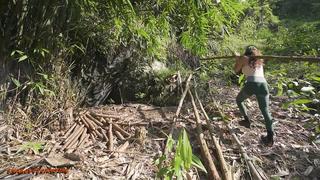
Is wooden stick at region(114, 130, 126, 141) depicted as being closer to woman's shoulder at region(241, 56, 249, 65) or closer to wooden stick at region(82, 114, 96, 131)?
wooden stick at region(82, 114, 96, 131)

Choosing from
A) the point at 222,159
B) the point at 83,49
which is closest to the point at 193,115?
the point at 222,159

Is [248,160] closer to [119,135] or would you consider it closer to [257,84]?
[257,84]

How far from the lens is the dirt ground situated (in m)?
3.01

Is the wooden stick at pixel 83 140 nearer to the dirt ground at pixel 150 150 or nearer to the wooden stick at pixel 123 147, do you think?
the dirt ground at pixel 150 150

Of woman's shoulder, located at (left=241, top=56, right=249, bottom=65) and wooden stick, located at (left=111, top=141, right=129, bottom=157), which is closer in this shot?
wooden stick, located at (left=111, top=141, right=129, bottom=157)

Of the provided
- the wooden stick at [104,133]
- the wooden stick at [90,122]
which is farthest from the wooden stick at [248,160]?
the wooden stick at [90,122]

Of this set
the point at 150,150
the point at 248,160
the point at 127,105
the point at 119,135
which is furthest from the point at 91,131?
the point at 248,160

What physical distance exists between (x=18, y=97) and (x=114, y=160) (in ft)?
3.52

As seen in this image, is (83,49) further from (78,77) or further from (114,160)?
(114,160)

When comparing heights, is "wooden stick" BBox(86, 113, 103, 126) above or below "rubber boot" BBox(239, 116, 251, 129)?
above

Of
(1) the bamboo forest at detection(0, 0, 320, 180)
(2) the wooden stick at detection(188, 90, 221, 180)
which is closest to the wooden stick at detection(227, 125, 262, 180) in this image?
(1) the bamboo forest at detection(0, 0, 320, 180)

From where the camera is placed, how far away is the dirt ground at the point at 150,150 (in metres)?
3.01

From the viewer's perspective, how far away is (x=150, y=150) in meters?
3.45

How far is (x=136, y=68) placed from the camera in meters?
4.65
